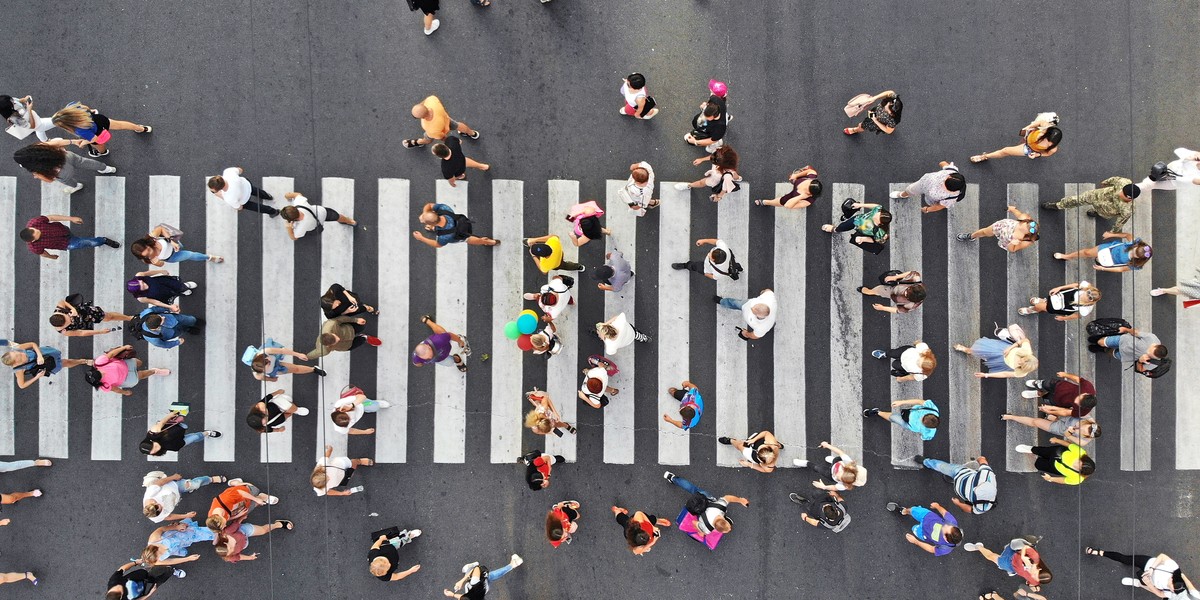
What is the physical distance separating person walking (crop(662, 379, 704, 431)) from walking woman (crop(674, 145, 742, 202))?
2516mm

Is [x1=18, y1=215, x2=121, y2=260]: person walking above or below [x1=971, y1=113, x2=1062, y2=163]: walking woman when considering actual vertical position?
below

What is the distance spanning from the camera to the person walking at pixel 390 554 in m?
6.74

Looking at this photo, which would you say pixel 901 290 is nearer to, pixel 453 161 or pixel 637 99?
pixel 637 99

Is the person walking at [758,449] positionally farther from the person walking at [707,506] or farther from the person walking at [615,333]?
the person walking at [615,333]

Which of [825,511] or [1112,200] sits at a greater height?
[1112,200]

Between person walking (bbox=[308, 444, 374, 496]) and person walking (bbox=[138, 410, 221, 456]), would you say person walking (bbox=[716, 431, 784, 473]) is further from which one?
person walking (bbox=[138, 410, 221, 456])

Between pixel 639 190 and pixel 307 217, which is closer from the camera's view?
pixel 639 190

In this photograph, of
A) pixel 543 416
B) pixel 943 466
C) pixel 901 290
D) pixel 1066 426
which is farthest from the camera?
pixel 943 466

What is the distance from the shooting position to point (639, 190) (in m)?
7.16

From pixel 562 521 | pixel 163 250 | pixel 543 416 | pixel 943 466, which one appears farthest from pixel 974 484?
pixel 163 250

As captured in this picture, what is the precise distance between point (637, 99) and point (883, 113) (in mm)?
3041

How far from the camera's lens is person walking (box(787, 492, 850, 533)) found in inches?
285

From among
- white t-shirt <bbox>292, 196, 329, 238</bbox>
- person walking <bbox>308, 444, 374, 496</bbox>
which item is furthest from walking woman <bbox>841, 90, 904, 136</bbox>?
person walking <bbox>308, 444, 374, 496</bbox>

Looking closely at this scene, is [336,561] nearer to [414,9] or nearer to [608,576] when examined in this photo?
[608,576]
